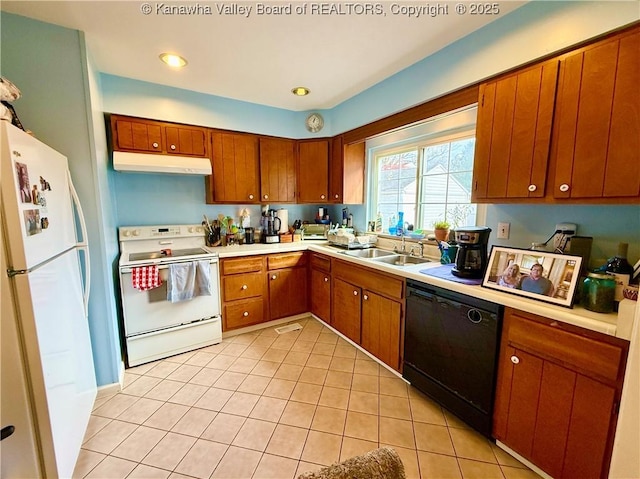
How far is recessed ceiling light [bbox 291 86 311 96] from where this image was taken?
2705 millimetres

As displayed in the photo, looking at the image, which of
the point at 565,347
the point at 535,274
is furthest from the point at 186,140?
the point at 565,347

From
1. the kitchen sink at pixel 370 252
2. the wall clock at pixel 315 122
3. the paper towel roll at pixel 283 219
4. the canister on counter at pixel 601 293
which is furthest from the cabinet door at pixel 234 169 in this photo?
the canister on counter at pixel 601 293

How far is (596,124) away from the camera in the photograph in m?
1.30

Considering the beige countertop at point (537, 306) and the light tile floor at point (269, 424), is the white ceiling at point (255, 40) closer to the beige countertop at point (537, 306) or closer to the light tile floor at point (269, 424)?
the beige countertop at point (537, 306)

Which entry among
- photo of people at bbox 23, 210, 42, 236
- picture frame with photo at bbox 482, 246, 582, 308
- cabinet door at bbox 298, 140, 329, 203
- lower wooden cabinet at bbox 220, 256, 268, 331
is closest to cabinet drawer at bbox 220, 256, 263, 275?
lower wooden cabinet at bbox 220, 256, 268, 331

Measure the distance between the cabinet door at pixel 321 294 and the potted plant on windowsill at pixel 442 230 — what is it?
Answer: 116 centimetres

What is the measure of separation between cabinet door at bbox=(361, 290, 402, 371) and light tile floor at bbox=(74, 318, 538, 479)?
14 centimetres

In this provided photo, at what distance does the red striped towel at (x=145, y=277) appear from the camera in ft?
7.37

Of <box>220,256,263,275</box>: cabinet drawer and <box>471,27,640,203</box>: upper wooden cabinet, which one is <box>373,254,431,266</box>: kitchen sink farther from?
<box>220,256,263,275</box>: cabinet drawer

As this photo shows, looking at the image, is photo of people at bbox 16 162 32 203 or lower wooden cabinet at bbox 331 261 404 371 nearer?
photo of people at bbox 16 162 32 203

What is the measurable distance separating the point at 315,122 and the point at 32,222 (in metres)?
2.83

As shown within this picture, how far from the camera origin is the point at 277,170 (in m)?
3.33

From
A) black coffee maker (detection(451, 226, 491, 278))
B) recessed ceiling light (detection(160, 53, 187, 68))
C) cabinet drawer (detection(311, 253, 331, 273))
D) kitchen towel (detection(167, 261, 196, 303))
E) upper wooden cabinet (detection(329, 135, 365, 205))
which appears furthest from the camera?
upper wooden cabinet (detection(329, 135, 365, 205))

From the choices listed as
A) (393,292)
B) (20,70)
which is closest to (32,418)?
(20,70)
